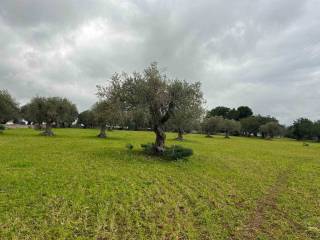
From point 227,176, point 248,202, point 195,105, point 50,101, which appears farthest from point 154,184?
point 50,101

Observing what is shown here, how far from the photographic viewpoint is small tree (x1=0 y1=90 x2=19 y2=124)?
156 feet

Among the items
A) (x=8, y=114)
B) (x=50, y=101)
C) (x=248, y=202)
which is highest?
(x=50, y=101)

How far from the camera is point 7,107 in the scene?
157 ft

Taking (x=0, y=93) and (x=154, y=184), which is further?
(x=0, y=93)

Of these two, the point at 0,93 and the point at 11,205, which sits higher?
the point at 0,93

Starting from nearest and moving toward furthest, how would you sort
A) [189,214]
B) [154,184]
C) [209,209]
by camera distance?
[189,214] → [209,209] → [154,184]

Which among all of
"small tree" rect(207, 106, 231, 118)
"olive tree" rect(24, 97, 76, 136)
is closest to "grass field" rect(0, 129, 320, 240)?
"olive tree" rect(24, 97, 76, 136)

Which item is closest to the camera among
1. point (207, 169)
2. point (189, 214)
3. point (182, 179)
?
point (189, 214)

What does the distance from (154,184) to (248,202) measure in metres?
4.94

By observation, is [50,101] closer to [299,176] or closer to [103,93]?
[103,93]

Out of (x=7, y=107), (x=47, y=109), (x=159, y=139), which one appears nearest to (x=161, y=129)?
(x=159, y=139)

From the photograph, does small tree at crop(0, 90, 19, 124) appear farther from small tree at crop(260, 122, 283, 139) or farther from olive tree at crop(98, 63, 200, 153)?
small tree at crop(260, 122, 283, 139)

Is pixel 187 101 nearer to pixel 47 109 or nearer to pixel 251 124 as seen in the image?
pixel 47 109

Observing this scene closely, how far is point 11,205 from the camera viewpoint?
9328 millimetres
